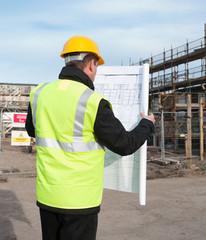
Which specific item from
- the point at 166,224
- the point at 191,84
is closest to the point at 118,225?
the point at 166,224

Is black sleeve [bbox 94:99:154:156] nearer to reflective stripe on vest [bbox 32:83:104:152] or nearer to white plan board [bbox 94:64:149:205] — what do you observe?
reflective stripe on vest [bbox 32:83:104:152]

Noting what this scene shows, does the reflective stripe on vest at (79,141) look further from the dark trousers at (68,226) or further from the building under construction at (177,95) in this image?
the building under construction at (177,95)

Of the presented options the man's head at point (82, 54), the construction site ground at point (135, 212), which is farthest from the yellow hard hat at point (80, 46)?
the construction site ground at point (135, 212)

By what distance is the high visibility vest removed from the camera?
72.9 inches

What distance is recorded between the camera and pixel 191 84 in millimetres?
24062

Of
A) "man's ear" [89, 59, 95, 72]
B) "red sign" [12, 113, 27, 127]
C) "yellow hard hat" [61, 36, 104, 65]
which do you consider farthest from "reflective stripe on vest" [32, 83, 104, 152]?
"red sign" [12, 113, 27, 127]

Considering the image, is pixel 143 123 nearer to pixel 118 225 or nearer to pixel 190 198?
pixel 118 225

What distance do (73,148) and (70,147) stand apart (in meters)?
0.02

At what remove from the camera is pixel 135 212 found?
17.5 ft

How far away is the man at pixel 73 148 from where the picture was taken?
6.06 feet

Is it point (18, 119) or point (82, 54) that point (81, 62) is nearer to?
point (82, 54)

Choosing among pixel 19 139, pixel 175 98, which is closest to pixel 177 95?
pixel 175 98

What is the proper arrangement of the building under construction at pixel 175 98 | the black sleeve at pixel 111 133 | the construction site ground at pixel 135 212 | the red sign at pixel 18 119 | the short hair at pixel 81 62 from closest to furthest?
the black sleeve at pixel 111 133
the short hair at pixel 81 62
the construction site ground at pixel 135 212
the red sign at pixel 18 119
the building under construction at pixel 175 98

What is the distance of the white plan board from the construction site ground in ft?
Answer: 5.18
